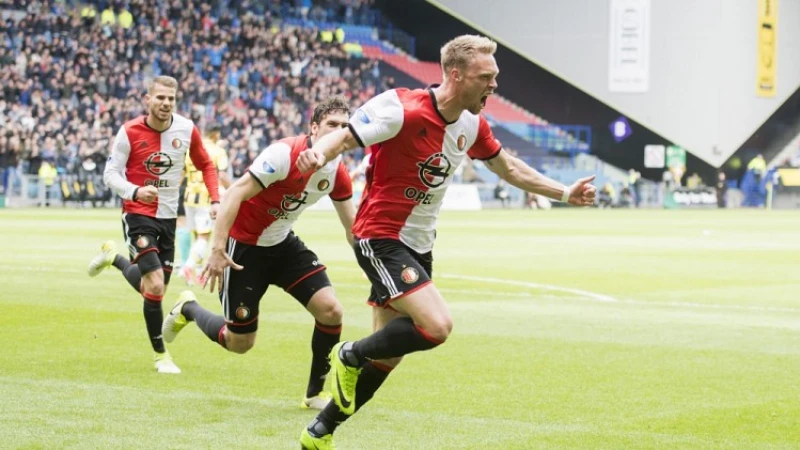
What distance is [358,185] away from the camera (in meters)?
45.9

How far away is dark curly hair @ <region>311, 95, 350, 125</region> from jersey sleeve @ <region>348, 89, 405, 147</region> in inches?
41.8

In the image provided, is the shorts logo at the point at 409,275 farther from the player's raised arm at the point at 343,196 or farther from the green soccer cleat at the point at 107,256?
the green soccer cleat at the point at 107,256

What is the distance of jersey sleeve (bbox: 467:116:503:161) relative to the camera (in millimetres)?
7203

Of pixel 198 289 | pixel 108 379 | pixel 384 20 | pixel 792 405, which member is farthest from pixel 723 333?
pixel 384 20

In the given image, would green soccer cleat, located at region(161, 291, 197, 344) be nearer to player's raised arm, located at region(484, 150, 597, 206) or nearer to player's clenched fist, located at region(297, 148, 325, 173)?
player's raised arm, located at region(484, 150, 597, 206)

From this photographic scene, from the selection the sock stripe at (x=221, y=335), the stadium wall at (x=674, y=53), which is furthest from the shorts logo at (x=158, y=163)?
the stadium wall at (x=674, y=53)

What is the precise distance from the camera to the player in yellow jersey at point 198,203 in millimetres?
17953

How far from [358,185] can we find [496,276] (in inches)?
1050

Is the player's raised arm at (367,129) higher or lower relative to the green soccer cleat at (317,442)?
higher

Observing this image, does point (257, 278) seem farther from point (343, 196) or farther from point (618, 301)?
point (618, 301)

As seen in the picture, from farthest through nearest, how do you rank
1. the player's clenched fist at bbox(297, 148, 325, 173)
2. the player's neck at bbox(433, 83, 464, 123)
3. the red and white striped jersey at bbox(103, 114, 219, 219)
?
the red and white striped jersey at bbox(103, 114, 219, 219), the player's neck at bbox(433, 83, 464, 123), the player's clenched fist at bbox(297, 148, 325, 173)

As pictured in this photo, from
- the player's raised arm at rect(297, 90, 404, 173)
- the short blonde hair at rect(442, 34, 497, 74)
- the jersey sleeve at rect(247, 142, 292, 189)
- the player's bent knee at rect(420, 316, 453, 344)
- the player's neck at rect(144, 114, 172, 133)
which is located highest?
the short blonde hair at rect(442, 34, 497, 74)

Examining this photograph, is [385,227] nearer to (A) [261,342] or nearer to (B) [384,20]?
(A) [261,342]

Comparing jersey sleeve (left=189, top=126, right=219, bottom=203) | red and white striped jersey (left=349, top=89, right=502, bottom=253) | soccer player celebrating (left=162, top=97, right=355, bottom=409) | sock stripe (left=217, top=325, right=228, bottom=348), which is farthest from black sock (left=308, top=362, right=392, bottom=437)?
jersey sleeve (left=189, top=126, right=219, bottom=203)
